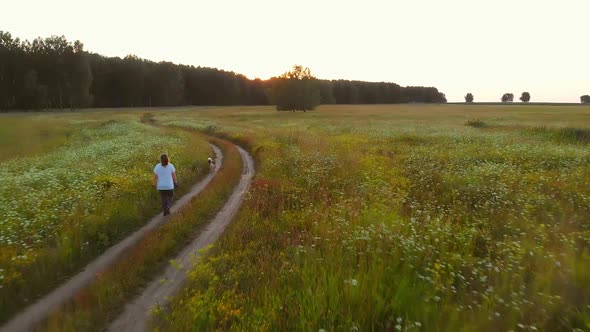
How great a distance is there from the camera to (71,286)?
7.54 metres

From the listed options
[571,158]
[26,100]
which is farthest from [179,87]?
[571,158]

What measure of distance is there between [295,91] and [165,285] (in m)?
90.1

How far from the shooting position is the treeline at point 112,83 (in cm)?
8212

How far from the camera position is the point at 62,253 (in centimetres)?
841

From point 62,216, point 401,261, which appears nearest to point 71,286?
point 62,216

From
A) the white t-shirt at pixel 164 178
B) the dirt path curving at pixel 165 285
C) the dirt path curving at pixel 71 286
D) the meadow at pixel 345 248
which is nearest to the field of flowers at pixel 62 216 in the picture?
the meadow at pixel 345 248

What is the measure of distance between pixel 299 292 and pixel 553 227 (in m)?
7.08

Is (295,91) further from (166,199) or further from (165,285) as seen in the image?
(165,285)

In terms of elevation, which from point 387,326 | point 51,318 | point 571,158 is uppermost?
point 571,158

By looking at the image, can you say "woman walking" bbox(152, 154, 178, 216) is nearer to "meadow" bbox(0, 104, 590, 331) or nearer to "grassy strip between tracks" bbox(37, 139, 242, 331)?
"grassy strip between tracks" bbox(37, 139, 242, 331)

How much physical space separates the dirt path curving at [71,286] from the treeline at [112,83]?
90.5 metres

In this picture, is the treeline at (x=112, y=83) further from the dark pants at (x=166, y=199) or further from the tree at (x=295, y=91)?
the dark pants at (x=166, y=199)

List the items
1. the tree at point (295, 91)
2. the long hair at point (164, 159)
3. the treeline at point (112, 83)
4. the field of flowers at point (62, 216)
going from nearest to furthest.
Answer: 1. the field of flowers at point (62, 216)
2. the long hair at point (164, 159)
3. the treeline at point (112, 83)
4. the tree at point (295, 91)

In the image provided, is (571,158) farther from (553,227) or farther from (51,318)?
(51,318)
